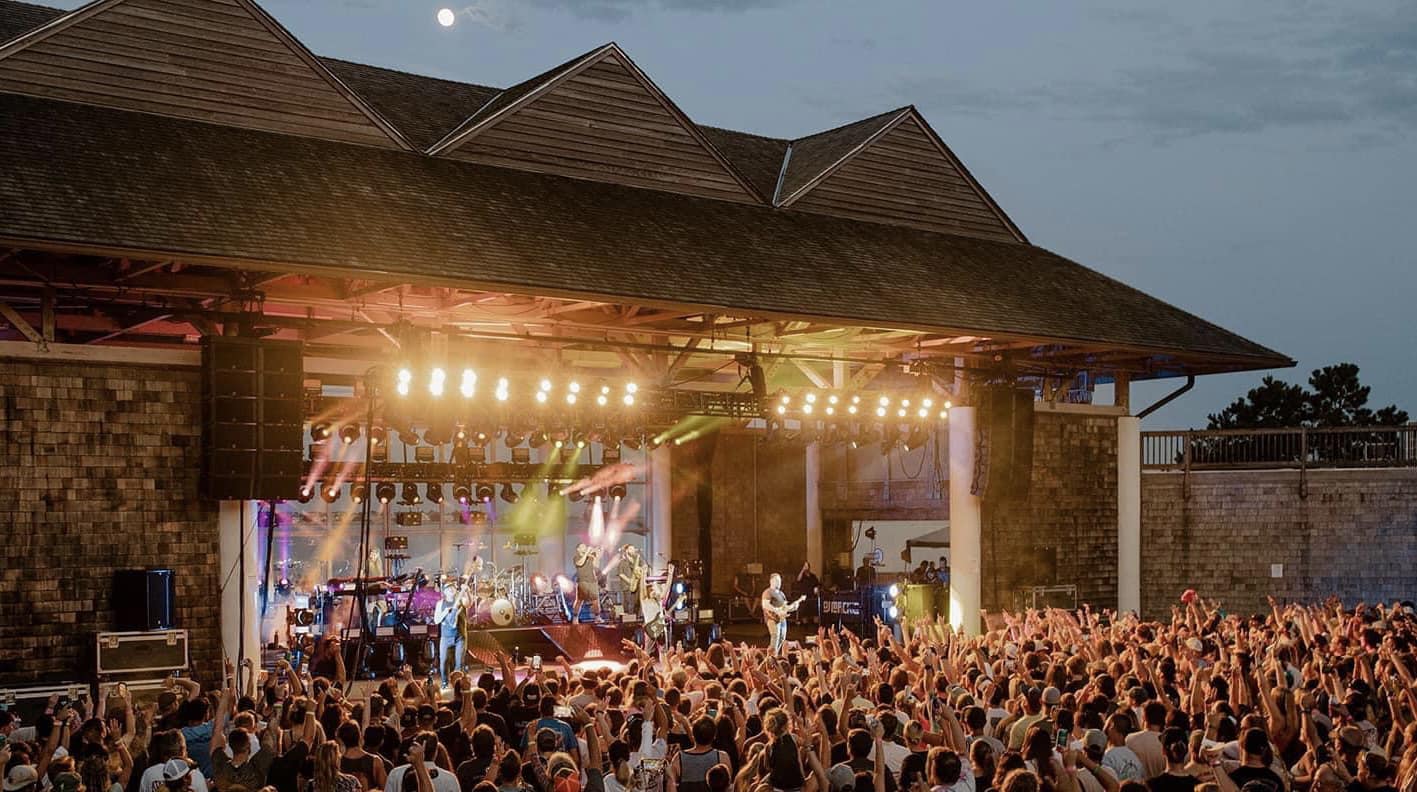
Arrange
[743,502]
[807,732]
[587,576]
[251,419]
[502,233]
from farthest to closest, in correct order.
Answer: [743,502] → [587,576] → [502,233] → [251,419] → [807,732]

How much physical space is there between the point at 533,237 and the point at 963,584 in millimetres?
8142

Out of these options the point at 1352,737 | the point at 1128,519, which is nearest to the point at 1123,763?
the point at 1352,737

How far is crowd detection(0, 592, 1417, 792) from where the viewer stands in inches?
306

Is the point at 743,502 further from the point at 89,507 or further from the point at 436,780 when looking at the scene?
the point at 436,780

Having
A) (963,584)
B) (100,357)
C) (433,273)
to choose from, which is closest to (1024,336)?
(963,584)

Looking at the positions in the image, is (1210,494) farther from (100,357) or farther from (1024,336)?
(100,357)

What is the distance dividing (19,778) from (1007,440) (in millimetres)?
15036

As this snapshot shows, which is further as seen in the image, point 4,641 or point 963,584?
point 963,584

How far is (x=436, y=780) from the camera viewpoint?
809cm

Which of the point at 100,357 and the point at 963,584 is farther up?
the point at 100,357

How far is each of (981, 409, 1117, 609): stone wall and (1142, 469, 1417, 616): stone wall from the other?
12.9 ft

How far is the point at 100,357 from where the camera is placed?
14.8 meters

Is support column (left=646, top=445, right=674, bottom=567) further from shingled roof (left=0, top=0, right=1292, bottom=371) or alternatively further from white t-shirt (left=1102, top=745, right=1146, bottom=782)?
white t-shirt (left=1102, top=745, right=1146, bottom=782)

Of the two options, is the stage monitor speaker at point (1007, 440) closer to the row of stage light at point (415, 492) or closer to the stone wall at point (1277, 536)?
the stone wall at point (1277, 536)
